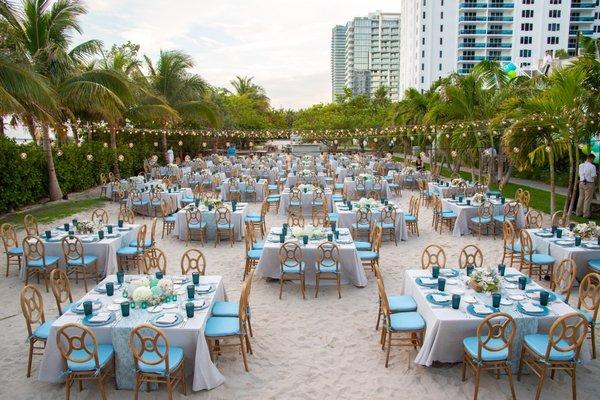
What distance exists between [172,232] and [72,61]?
353 inches

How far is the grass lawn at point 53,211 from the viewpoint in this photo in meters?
14.9

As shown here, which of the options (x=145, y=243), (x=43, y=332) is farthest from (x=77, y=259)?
(x=43, y=332)

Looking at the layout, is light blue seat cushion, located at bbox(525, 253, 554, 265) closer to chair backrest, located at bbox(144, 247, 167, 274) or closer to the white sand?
the white sand

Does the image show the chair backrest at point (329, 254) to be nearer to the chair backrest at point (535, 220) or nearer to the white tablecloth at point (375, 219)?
the white tablecloth at point (375, 219)

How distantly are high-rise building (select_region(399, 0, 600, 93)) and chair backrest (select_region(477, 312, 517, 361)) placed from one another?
70.9 metres

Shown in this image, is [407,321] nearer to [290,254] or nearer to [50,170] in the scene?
[290,254]

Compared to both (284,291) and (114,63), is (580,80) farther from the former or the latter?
(114,63)

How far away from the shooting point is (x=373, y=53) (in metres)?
152

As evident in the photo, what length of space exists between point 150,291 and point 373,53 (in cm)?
15582

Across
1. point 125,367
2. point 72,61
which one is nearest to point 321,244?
point 125,367

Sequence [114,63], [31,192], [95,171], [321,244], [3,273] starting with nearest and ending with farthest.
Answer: [321,244] < [3,273] < [31,192] < [95,171] < [114,63]

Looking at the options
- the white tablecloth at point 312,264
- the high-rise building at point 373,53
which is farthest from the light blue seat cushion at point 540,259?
the high-rise building at point 373,53

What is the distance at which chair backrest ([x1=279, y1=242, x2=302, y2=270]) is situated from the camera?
29.1 ft

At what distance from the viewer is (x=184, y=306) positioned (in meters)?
6.34
